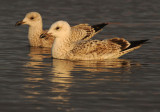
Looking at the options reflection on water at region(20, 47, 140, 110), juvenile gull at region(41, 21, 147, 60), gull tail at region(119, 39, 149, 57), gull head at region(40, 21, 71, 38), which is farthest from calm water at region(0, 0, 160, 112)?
gull head at region(40, 21, 71, 38)

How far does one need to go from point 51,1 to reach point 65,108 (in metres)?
27.8

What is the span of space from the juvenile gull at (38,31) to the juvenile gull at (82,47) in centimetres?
338

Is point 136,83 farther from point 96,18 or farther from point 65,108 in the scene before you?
point 96,18

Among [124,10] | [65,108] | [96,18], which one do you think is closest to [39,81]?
[65,108]

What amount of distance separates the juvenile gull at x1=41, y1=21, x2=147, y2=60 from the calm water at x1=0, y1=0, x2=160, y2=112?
377mm

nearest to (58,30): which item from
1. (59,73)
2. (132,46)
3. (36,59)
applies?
(36,59)

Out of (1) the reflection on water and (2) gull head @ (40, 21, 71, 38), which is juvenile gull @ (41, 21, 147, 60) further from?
(1) the reflection on water

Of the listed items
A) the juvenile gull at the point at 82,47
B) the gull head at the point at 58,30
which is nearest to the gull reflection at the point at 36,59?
the juvenile gull at the point at 82,47

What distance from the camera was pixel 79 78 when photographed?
530 inches

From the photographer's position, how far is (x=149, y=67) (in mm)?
15297

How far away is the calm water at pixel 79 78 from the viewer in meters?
10.7

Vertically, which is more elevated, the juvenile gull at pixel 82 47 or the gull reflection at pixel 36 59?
the juvenile gull at pixel 82 47

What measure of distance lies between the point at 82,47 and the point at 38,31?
508cm

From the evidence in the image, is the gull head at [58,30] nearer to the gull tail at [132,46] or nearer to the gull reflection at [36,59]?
the gull reflection at [36,59]
